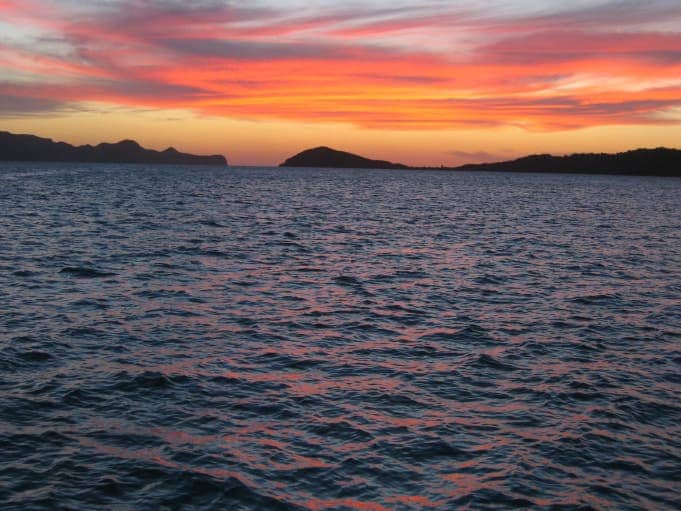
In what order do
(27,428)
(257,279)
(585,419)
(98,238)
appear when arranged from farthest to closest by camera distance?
(98,238) < (257,279) < (585,419) < (27,428)

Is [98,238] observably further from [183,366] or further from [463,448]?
[463,448]

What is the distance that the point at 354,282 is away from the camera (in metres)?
36.6

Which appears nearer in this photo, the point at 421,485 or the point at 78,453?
the point at 421,485

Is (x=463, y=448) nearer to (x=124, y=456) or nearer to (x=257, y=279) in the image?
(x=124, y=456)

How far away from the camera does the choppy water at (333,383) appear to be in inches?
539

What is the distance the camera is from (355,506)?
1278cm

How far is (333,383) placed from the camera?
1980 centimetres

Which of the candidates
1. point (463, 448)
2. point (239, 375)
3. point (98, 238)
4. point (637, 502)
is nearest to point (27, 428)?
point (239, 375)

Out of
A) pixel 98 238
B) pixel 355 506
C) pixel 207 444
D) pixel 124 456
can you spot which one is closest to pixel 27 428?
pixel 124 456

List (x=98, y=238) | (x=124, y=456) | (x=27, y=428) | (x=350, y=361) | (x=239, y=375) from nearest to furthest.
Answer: (x=124, y=456)
(x=27, y=428)
(x=239, y=375)
(x=350, y=361)
(x=98, y=238)

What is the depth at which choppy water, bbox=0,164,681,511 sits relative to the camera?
539 inches

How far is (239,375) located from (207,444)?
505 centimetres

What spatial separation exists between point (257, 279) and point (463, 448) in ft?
73.9

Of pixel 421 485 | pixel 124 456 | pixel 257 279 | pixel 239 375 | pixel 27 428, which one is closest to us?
pixel 421 485
